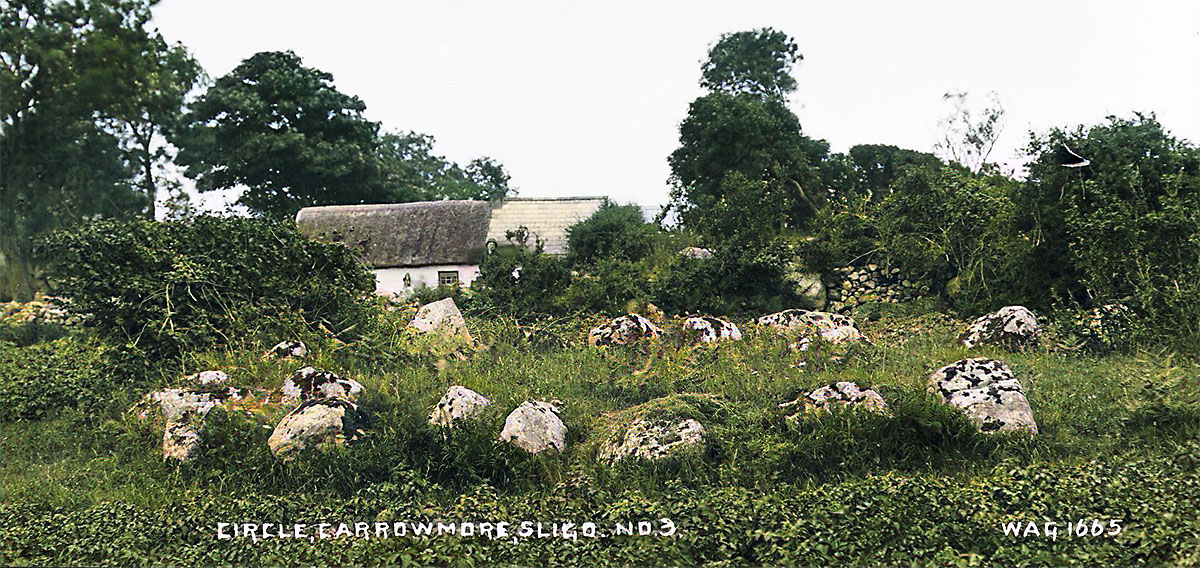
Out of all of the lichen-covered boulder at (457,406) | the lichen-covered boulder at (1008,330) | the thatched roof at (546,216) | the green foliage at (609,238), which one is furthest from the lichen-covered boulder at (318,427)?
the thatched roof at (546,216)

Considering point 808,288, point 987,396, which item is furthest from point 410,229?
point 987,396

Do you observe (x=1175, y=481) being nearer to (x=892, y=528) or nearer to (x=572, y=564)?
(x=892, y=528)

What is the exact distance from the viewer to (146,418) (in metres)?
10.0

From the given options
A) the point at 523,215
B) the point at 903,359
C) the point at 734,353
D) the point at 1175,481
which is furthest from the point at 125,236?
the point at 523,215

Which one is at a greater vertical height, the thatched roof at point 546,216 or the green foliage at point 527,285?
the thatched roof at point 546,216

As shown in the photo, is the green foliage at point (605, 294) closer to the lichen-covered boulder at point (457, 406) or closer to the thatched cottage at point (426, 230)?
the lichen-covered boulder at point (457, 406)

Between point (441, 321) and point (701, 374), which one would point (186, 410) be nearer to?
point (441, 321)

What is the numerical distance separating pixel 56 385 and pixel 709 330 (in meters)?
8.22

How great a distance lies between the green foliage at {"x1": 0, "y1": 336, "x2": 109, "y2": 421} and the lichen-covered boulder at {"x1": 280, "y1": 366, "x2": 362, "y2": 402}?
2944mm

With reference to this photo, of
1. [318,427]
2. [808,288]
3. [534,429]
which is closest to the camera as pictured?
[534,429]

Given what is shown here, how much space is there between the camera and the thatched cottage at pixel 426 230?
2522cm

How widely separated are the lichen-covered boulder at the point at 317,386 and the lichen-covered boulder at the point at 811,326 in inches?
196

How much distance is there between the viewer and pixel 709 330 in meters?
12.1

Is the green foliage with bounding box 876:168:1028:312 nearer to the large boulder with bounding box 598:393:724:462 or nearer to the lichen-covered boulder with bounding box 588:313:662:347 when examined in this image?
the lichen-covered boulder with bounding box 588:313:662:347
